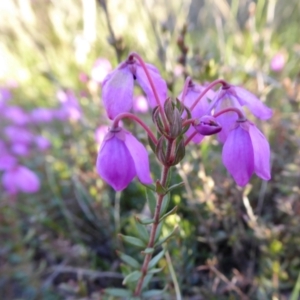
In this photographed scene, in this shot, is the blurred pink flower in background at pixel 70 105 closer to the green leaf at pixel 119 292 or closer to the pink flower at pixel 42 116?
the pink flower at pixel 42 116

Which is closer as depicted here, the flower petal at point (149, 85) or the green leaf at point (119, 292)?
the flower petal at point (149, 85)

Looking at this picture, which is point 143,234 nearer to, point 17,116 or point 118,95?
point 118,95

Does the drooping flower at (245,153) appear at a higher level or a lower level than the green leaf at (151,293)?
higher

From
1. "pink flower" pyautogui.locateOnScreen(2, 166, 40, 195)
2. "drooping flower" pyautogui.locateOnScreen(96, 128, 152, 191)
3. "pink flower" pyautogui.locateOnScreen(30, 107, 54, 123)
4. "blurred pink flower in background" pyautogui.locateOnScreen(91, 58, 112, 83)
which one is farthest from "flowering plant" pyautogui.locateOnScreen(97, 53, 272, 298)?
"pink flower" pyautogui.locateOnScreen(30, 107, 54, 123)

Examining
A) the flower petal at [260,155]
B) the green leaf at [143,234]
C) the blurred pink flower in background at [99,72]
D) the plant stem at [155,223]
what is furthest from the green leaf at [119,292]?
the blurred pink flower in background at [99,72]

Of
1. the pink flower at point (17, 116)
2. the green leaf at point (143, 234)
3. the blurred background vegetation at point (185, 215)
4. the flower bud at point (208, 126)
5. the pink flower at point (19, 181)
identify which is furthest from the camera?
the pink flower at point (17, 116)
